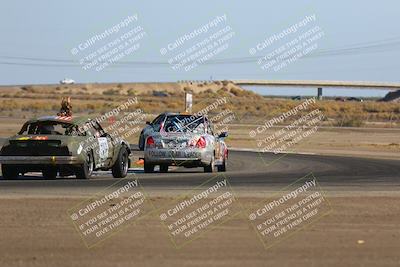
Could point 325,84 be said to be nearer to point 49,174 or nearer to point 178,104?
point 178,104

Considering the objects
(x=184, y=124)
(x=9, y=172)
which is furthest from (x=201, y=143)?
(x=9, y=172)

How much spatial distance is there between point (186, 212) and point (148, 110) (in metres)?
72.1

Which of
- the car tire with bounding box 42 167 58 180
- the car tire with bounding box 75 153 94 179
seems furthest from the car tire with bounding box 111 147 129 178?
the car tire with bounding box 42 167 58 180

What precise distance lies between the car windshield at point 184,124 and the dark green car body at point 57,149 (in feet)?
10.4

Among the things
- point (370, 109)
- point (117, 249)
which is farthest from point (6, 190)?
point (370, 109)

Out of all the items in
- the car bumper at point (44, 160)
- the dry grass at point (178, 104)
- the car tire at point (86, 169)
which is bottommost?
the dry grass at point (178, 104)

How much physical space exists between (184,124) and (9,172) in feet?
17.4

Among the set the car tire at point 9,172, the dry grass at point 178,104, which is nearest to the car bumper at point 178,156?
the car tire at point 9,172

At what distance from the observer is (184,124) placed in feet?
73.8

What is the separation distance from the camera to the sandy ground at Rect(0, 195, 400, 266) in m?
9.17

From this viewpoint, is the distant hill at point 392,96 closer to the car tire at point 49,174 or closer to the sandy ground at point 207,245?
the car tire at point 49,174

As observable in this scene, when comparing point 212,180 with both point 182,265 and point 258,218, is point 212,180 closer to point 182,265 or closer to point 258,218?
point 258,218

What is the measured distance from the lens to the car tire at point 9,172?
60.3ft

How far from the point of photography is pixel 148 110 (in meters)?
84.6
